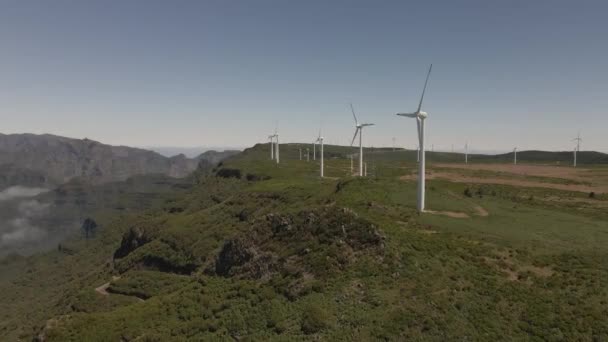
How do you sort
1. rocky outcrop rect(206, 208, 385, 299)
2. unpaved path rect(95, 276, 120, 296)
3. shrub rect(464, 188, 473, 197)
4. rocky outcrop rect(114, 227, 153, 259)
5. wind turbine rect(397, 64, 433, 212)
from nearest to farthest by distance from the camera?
rocky outcrop rect(206, 208, 385, 299) < wind turbine rect(397, 64, 433, 212) < shrub rect(464, 188, 473, 197) < unpaved path rect(95, 276, 120, 296) < rocky outcrop rect(114, 227, 153, 259)

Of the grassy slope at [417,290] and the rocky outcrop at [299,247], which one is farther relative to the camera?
the rocky outcrop at [299,247]

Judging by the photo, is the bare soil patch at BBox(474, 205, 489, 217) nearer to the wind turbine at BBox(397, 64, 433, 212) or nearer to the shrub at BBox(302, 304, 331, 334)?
the wind turbine at BBox(397, 64, 433, 212)

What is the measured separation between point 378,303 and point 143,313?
36755 millimetres

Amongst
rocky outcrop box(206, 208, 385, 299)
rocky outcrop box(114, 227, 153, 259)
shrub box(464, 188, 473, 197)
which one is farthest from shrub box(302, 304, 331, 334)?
rocky outcrop box(114, 227, 153, 259)

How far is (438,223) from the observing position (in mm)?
60812

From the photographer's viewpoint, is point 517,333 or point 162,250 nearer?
point 517,333

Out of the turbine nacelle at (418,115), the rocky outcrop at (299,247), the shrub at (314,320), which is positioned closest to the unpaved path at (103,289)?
the rocky outcrop at (299,247)

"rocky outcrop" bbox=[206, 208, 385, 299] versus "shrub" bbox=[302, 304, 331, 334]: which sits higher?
"rocky outcrop" bbox=[206, 208, 385, 299]

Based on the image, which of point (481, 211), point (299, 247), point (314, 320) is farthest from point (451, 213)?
point (314, 320)

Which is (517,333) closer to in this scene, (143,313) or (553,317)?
(553,317)

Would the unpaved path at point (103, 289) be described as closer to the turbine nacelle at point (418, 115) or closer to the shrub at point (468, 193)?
the turbine nacelle at point (418, 115)

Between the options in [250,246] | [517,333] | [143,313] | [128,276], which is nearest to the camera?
[517,333]

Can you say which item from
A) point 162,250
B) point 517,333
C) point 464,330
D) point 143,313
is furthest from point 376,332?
point 162,250

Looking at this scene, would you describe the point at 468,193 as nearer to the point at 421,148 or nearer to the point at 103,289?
the point at 421,148
